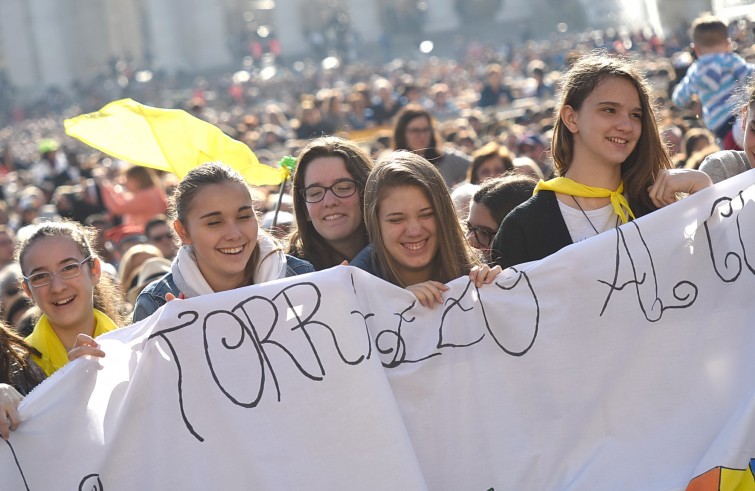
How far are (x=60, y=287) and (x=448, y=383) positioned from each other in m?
1.36

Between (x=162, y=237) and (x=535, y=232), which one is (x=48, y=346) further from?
(x=162, y=237)

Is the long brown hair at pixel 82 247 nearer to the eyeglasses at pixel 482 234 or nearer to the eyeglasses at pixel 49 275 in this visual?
the eyeglasses at pixel 49 275

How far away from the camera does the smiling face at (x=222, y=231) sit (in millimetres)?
4148

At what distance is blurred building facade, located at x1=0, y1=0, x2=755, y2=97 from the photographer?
180 feet

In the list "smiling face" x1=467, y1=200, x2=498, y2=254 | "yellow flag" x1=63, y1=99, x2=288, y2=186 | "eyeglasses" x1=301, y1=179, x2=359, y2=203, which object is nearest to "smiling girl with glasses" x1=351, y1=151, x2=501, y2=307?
"eyeglasses" x1=301, y1=179, x2=359, y2=203

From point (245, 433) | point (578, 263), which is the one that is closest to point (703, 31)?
point (578, 263)

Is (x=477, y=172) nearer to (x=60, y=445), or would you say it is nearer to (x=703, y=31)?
(x=703, y=31)

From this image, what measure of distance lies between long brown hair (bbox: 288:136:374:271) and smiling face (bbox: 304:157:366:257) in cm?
2

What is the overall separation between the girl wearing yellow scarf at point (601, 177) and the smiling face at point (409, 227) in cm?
25

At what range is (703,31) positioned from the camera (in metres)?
8.09

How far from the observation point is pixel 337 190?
4922 mm

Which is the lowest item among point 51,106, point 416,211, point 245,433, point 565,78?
point 245,433

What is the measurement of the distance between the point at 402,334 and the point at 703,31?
4853 millimetres

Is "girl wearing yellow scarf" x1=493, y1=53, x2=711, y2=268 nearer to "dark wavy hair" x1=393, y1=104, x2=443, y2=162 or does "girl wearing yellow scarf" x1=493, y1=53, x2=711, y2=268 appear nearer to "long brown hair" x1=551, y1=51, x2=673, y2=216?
"long brown hair" x1=551, y1=51, x2=673, y2=216
